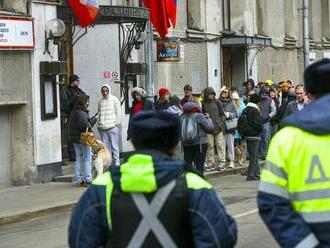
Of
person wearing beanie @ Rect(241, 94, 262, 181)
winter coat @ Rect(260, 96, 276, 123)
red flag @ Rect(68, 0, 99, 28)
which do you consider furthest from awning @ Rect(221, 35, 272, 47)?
red flag @ Rect(68, 0, 99, 28)

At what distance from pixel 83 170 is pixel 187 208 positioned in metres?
12.8

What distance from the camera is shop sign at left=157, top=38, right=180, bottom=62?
72.4 feet

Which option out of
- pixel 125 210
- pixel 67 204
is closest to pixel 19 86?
pixel 67 204

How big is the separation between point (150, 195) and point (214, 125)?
15.0 meters

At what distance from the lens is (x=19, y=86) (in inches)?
667

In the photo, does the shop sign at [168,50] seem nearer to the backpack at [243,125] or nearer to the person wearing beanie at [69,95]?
the person wearing beanie at [69,95]

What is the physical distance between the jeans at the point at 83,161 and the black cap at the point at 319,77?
12.2 meters

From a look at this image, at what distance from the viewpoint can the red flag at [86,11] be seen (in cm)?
1741

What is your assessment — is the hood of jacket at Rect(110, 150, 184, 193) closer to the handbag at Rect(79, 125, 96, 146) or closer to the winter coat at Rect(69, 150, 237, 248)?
the winter coat at Rect(69, 150, 237, 248)

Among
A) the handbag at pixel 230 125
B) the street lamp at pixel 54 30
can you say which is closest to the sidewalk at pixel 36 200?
the street lamp at pixel 54 30

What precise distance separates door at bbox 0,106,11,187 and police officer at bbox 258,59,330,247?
1368 centimetres

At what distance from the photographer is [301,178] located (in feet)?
12.4

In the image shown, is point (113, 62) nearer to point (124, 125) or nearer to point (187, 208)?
point (124, 125)

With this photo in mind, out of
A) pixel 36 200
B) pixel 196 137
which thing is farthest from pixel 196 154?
pixel 36 200
